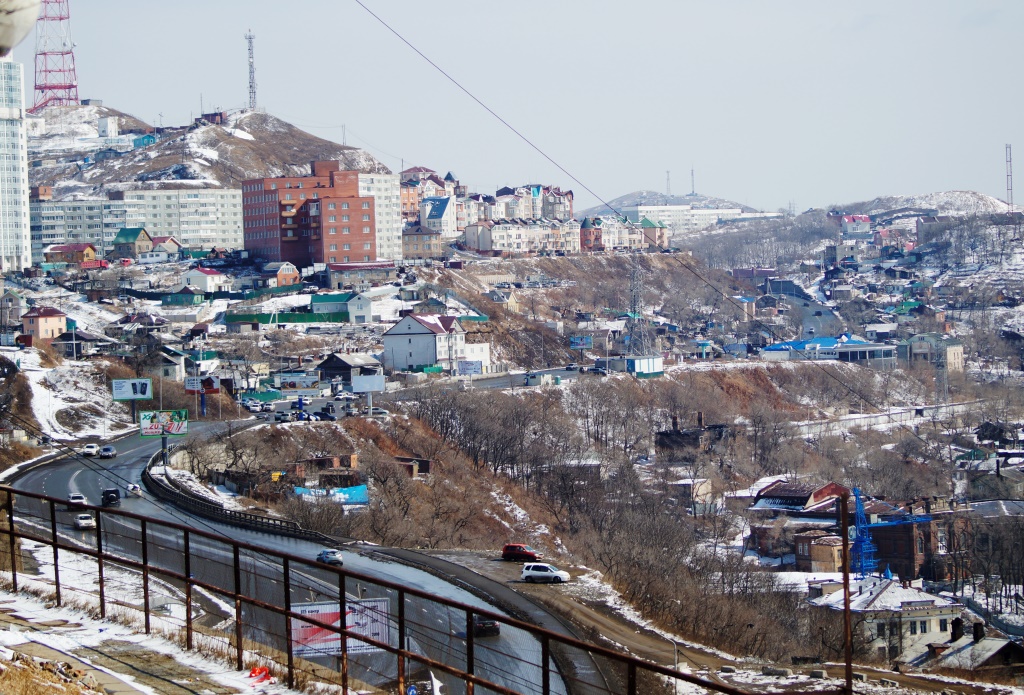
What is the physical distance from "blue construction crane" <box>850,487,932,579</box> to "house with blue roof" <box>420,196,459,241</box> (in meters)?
35.3

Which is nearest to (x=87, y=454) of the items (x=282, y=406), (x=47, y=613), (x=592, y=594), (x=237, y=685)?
(x=282, y=406)

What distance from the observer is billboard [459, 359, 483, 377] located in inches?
1249

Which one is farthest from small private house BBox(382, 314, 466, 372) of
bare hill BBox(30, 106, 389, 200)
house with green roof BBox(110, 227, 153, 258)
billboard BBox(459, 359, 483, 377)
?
bare hill BBox(30, 106, 389, 200)

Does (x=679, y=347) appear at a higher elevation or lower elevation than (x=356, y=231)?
lower

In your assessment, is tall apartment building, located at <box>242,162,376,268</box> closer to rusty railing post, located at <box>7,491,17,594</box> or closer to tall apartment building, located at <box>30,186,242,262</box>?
tall apartment building, located at <box>30,186,242,262</box>

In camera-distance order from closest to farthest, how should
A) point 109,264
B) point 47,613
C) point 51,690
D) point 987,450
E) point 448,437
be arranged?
1. point 51,690
2. point 47,613
3. point 448,437
4. point 987,450
5. point 109,264

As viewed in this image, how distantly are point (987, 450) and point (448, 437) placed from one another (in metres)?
13.0

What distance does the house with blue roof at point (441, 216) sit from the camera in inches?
2119

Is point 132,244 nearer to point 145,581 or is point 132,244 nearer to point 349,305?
point 349,305

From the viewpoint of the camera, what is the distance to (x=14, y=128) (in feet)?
145

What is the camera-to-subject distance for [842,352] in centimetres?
4038

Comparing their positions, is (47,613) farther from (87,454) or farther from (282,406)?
(282,406)

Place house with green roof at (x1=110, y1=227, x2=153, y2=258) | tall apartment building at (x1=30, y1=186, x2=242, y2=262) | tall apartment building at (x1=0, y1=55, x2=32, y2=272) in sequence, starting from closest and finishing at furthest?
tall apartment building at (x1=0, y1=55, x2=32, y2=272)
house with green roof at (x1=110, y1=227, x2=153, y2=258)
tall apartment building at (x1=30, y1=186, x2=242, y2=262)

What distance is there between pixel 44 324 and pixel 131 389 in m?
7.91
